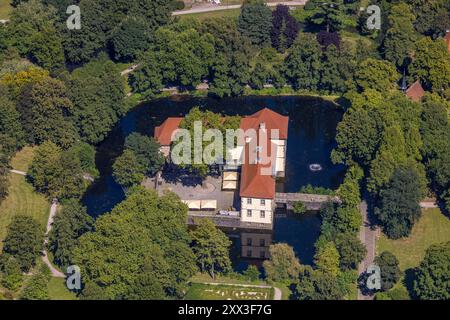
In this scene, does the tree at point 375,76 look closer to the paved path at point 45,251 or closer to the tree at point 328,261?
the tree at point 328,261

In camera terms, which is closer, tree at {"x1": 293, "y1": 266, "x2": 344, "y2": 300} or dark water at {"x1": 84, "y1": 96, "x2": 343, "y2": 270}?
tree at {"x1": 293, "y1": 266, "x2": 344, "y2": 300}

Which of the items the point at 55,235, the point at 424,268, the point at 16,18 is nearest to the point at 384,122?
the point at 424,268

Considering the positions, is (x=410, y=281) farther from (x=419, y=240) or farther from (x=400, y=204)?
(x=400, y=204)

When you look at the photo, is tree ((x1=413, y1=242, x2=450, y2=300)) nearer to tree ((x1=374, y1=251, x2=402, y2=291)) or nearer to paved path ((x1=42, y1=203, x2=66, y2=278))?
tree ((x1=374, y1=251, x2=402, y2=291))

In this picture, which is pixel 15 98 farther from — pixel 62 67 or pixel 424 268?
pixel 424 268

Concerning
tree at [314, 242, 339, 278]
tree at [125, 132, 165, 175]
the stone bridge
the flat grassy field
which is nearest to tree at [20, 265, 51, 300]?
the flat grassy field
